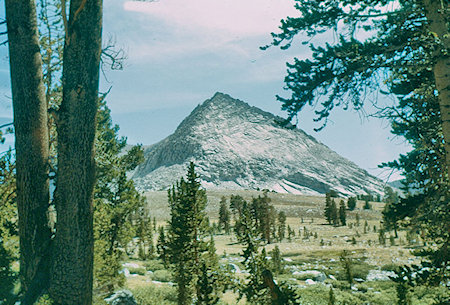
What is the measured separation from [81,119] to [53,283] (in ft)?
5.50

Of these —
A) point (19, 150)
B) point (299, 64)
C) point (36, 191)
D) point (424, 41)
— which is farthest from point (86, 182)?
point (424, 41)

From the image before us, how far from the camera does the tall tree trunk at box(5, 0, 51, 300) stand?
3043 millimetres

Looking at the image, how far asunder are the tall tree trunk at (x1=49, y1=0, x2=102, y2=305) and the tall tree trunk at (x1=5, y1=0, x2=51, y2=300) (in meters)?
0.27

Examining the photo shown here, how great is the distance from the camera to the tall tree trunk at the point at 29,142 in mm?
3043

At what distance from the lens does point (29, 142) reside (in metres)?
3.12

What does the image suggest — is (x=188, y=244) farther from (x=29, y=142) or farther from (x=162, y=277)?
(x=29, y=142)

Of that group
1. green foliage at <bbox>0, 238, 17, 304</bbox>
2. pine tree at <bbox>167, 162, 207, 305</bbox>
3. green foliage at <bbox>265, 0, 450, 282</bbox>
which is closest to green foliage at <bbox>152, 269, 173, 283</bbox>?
pine tree at <bbox>167, 162, 207, 305</bbox>

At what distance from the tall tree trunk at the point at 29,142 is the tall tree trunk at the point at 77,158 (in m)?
0.27

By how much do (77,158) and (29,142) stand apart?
0.61 meters

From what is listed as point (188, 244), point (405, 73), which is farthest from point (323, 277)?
A: point (405, 73)

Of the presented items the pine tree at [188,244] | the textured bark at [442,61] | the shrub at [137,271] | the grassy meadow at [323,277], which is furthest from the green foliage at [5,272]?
the shrub at [137,271]

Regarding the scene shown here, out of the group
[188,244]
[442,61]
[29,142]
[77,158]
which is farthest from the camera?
[188,244]

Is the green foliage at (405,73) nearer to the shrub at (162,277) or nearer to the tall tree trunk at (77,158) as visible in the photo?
the tall tree trunk at (77,158)

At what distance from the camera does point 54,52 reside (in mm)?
6965
